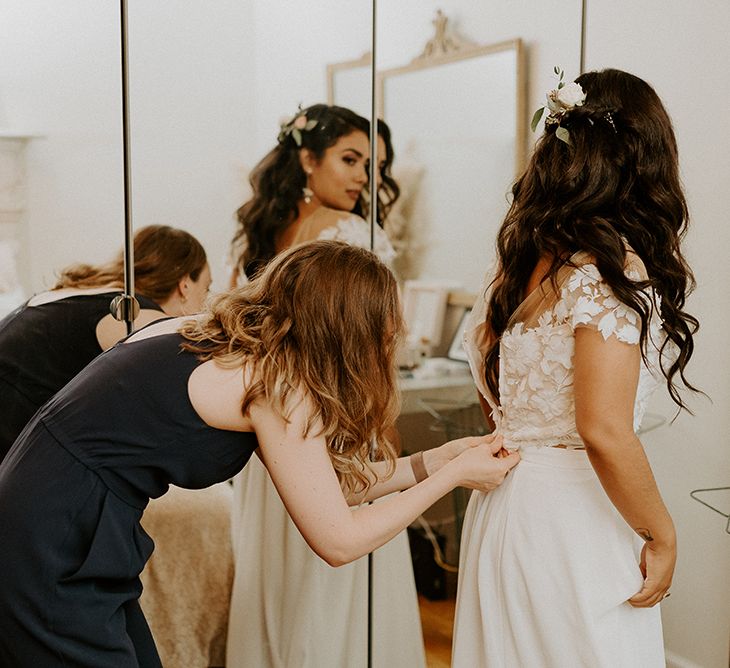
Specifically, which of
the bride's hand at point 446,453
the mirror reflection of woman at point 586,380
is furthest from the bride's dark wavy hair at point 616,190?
the bride's hand at point 446,453

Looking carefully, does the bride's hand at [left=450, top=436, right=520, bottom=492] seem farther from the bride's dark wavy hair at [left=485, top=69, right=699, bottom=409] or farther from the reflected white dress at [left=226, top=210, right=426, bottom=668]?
the reflected white dress at [left=226, top=210, right=426, bottom=668]

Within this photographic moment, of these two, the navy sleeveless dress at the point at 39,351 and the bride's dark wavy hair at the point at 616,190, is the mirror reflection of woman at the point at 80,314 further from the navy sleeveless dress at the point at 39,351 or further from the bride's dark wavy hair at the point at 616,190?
the bride's dark wavy hair at the point at 616,190

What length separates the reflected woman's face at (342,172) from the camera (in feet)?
7.36

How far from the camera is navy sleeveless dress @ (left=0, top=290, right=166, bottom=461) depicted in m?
1.94

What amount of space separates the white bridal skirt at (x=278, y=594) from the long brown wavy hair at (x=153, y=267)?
477mm

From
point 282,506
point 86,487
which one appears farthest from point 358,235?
point 86,487

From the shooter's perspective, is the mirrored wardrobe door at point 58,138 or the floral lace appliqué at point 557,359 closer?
the floral lace appliqué at point 557,359

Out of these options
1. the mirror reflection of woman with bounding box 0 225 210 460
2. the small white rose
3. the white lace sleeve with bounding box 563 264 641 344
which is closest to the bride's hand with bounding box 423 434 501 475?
the white lace sleeve with bounding box 563 264 641 344

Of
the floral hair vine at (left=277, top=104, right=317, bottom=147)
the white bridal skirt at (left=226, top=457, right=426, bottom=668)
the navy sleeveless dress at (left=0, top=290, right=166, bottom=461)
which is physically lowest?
the white bridal skirt at (left=226, top=457, right=426, bottom=668)

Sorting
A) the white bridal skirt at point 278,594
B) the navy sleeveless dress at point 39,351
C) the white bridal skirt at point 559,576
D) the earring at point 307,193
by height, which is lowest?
the white bridal skirt at point 278,594

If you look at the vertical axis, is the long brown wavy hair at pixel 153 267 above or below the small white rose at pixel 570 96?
below

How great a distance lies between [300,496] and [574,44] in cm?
175

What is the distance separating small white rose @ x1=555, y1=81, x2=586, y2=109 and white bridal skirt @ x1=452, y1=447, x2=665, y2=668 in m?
0.58

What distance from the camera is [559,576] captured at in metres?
1.53
